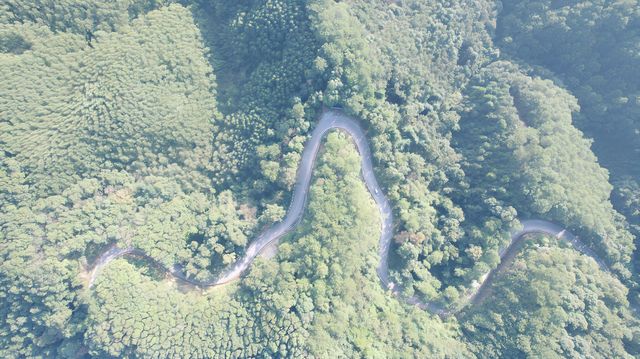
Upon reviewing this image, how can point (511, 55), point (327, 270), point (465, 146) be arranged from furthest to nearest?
point (511, 55) < point (465, 146) < point (327, 270)

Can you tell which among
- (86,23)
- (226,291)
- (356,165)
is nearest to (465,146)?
(356,165)

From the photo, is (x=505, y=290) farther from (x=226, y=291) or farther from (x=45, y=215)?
(x=45, y=215)

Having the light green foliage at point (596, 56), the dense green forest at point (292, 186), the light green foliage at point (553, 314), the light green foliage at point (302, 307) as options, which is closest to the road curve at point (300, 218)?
the dense green forest at point (292, 186)

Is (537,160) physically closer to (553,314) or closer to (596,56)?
(553,314)

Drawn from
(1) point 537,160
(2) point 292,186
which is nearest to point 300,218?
(2) point 292,186

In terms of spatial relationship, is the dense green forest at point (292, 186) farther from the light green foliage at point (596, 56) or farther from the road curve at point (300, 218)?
the road curve at point (300, 218)

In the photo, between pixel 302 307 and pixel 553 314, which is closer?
pixel 302 307

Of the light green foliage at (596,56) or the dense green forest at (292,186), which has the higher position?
the light green foliage at (596,56)

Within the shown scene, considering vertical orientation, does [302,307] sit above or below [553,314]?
below
